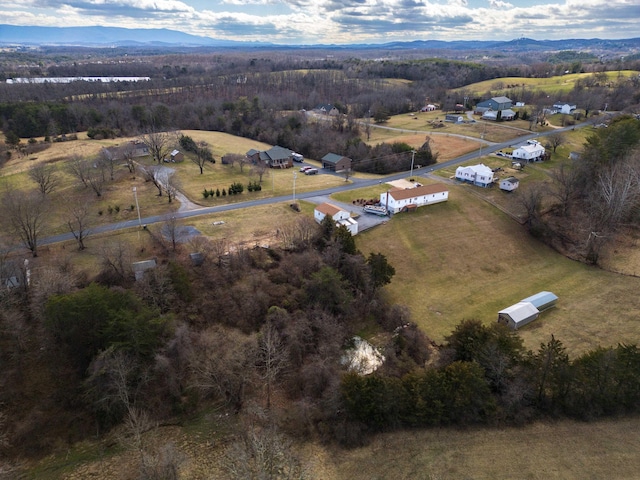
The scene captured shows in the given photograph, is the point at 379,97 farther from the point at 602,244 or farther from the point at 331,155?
the point at 602,244

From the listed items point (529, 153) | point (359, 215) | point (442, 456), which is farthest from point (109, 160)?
point (529, 153)

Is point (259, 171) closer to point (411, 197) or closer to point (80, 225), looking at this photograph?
point (411, 197)

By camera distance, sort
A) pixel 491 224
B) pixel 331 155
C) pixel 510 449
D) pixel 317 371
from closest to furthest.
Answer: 1. pixel 510 449
2. pixel 317 371
3. pixel 491 224
4. pixel 331 155

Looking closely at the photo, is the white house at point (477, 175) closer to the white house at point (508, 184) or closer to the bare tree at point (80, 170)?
the white house at point (508, 184)

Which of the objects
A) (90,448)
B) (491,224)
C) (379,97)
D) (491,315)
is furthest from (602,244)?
(379,97)

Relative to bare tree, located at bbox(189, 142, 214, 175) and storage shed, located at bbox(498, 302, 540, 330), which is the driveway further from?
bare tree, located at bbox(189, 142, 214, 175)

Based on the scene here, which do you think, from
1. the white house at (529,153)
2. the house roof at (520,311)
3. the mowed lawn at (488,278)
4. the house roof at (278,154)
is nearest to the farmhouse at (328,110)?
the house roof at (278,154)
